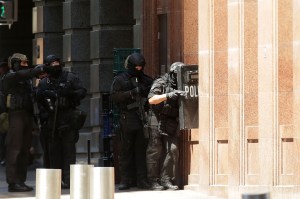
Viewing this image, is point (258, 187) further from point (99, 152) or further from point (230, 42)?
point (99, 152)

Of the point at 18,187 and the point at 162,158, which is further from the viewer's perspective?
the point at 18,187

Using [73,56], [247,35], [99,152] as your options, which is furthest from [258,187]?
[73,56]

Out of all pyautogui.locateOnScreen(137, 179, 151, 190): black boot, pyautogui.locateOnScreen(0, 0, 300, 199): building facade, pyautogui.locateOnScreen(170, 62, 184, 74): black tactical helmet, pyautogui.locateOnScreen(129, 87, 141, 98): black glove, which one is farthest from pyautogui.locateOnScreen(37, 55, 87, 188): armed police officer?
pyautogui.locateOnScreen(170, 62, 184, 74): black tactical helmet

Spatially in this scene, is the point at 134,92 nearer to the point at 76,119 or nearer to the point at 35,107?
the point at 76,119

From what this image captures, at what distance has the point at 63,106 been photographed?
23641 mm

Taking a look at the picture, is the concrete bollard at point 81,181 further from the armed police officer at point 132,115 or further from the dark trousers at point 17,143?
the dark trousers at point 17,143

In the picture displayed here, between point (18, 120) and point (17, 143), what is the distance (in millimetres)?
405

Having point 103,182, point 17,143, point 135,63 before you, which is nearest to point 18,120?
point 17,143

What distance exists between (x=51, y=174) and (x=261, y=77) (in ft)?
19.3

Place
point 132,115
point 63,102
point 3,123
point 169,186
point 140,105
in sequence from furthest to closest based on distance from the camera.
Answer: point 3,123 < point 63,102 < point 132,115 < point 140,105 < point 169,186

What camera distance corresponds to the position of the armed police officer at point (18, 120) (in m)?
23.2

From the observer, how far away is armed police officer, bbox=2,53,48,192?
76.0 ft

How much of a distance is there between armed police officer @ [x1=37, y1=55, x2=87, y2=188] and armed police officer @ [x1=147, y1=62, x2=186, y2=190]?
64.4 inches

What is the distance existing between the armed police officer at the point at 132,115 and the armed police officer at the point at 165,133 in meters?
0.47
